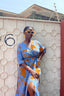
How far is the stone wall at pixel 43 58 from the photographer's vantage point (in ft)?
6.11

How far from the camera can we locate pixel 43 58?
208cm

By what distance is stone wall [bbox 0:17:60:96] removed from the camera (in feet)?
6.11

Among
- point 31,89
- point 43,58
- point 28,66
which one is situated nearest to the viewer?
point 31,89

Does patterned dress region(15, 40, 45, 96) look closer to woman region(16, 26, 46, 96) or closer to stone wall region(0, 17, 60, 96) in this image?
woman region(16, 26, 46, 96)

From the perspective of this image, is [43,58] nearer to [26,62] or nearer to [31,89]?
[26,62]

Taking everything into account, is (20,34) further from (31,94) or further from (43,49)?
(31,94)

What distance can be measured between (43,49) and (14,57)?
50 cm

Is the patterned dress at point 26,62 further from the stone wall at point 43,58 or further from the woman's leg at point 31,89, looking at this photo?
the stone wall at point 43,58

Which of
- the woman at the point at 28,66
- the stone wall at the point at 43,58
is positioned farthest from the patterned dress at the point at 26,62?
the stone wall at the point at 43,58

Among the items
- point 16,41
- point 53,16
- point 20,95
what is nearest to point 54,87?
point 20,95

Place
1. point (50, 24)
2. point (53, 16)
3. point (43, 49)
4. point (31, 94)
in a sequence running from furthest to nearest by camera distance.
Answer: point (53, 16) < point (50, 24) < point (43, 49) < point (31, 94)

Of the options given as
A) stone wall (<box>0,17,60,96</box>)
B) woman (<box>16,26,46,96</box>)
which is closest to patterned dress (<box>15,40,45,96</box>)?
woman (<box>16,26,46,96</box>)

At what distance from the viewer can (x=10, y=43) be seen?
1.88 m

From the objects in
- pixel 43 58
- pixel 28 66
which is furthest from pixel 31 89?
pixel 43 58
